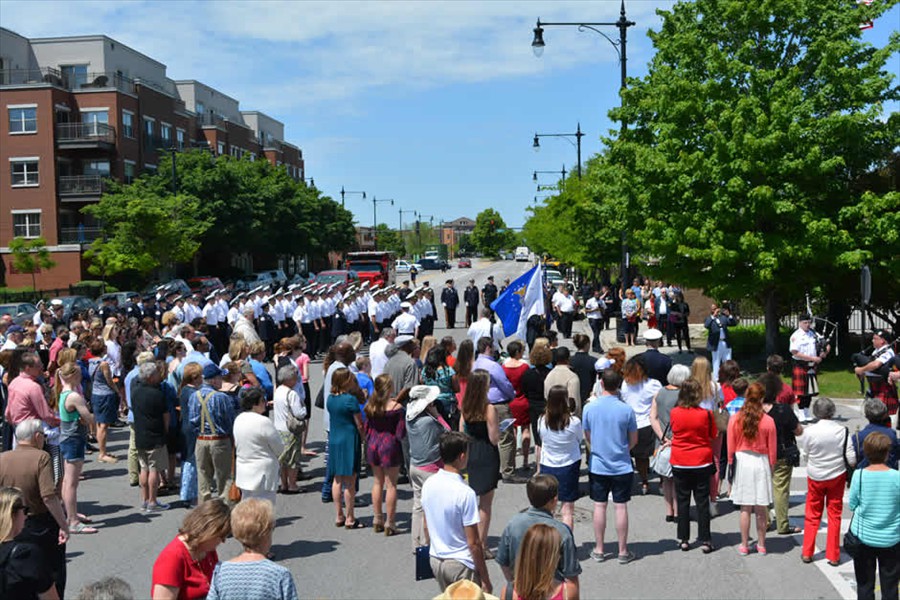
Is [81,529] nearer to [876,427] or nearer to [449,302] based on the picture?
[876,427]

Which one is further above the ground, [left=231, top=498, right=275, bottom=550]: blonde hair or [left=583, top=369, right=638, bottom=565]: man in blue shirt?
[left=231, top=498, right=275, bottom=550]: blonde hair

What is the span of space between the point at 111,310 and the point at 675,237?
1439 cm

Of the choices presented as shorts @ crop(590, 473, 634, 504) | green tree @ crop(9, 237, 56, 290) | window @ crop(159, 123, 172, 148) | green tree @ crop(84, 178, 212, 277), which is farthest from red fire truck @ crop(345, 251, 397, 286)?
shorts @ crop(590, 473, 634, 504)

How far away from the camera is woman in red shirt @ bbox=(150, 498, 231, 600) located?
4.85 meters

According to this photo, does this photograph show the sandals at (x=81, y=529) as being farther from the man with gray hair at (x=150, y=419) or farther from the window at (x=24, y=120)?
the window at (x=24, y=120)

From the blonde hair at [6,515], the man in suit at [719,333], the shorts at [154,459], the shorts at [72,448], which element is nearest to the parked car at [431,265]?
the man in suit at [719,333]

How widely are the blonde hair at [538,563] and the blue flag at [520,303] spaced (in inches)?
467

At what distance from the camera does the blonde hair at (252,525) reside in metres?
4.75

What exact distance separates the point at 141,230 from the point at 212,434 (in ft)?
128

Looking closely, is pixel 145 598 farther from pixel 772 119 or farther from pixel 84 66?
pixel 84 66

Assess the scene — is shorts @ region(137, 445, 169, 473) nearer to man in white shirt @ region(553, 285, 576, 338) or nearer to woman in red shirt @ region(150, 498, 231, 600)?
woman in red shirt @ region(150, 498, 231, 600)

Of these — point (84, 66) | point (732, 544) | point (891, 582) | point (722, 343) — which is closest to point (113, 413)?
point (732, 544)

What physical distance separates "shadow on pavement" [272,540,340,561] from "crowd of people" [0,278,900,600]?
1.81ft

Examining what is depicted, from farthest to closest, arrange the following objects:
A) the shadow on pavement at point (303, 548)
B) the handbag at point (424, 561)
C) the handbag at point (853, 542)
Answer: the shadow on pavement at point (303, 548), the handbag at point (853, 542), the handbag at point (424, 561)
